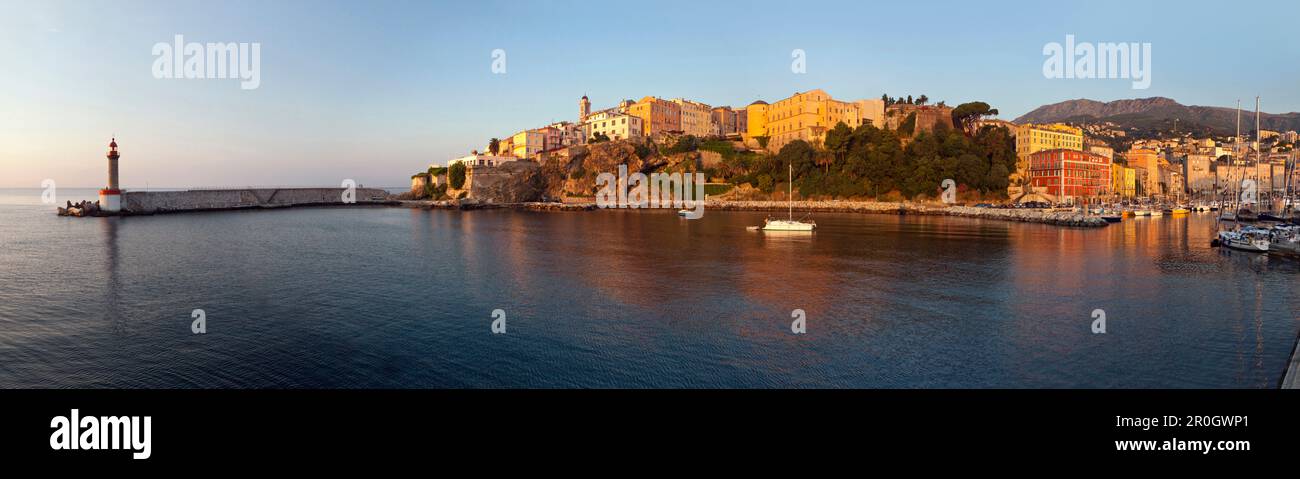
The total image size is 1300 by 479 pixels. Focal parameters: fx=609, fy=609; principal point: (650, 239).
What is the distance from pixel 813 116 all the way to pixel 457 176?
49.2 metres

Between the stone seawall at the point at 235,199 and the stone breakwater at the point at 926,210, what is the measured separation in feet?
181

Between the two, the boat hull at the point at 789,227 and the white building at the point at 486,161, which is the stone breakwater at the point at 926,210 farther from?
the white building at the point at 486,161

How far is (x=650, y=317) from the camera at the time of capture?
48.0ft

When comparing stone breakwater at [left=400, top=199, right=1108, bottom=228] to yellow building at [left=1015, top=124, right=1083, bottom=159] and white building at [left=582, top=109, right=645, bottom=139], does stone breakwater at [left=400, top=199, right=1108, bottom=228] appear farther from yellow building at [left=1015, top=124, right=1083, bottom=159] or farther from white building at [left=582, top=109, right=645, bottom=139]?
yellow building at [left=1015, top=124, right=1083, bottom=159]

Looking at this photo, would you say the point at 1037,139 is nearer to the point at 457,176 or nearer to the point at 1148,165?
the point at 1148,165

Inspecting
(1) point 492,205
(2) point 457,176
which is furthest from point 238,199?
(1) point 492,205

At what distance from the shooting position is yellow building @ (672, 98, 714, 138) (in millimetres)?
91812

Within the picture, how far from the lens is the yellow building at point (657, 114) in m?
87.1

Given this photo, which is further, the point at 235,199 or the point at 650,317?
the point at 235,199

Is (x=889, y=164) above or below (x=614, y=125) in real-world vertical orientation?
below

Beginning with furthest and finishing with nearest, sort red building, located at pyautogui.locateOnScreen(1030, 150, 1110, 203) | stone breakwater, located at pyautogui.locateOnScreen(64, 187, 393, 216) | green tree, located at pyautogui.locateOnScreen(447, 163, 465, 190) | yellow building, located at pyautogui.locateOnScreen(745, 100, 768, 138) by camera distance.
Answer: yellow building, located at pyautogui.locateOnScreen(745, 100, 768, 138)
green tree, located at pyautogui.locateOnScreen(447, 163, 465, 190)
red building, located at pyautogui.locateOnScreen(1030, 150, 1110, 203)
stone breakwater, located at pyautogui.locateOnScreen(64, 187, 393, 216)

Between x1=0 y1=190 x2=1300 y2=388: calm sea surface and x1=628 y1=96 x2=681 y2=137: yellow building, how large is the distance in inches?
2358

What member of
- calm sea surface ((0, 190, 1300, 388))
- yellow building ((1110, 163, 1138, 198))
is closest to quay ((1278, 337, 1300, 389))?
calm sea surface ((0, 190, 1300, 388))
